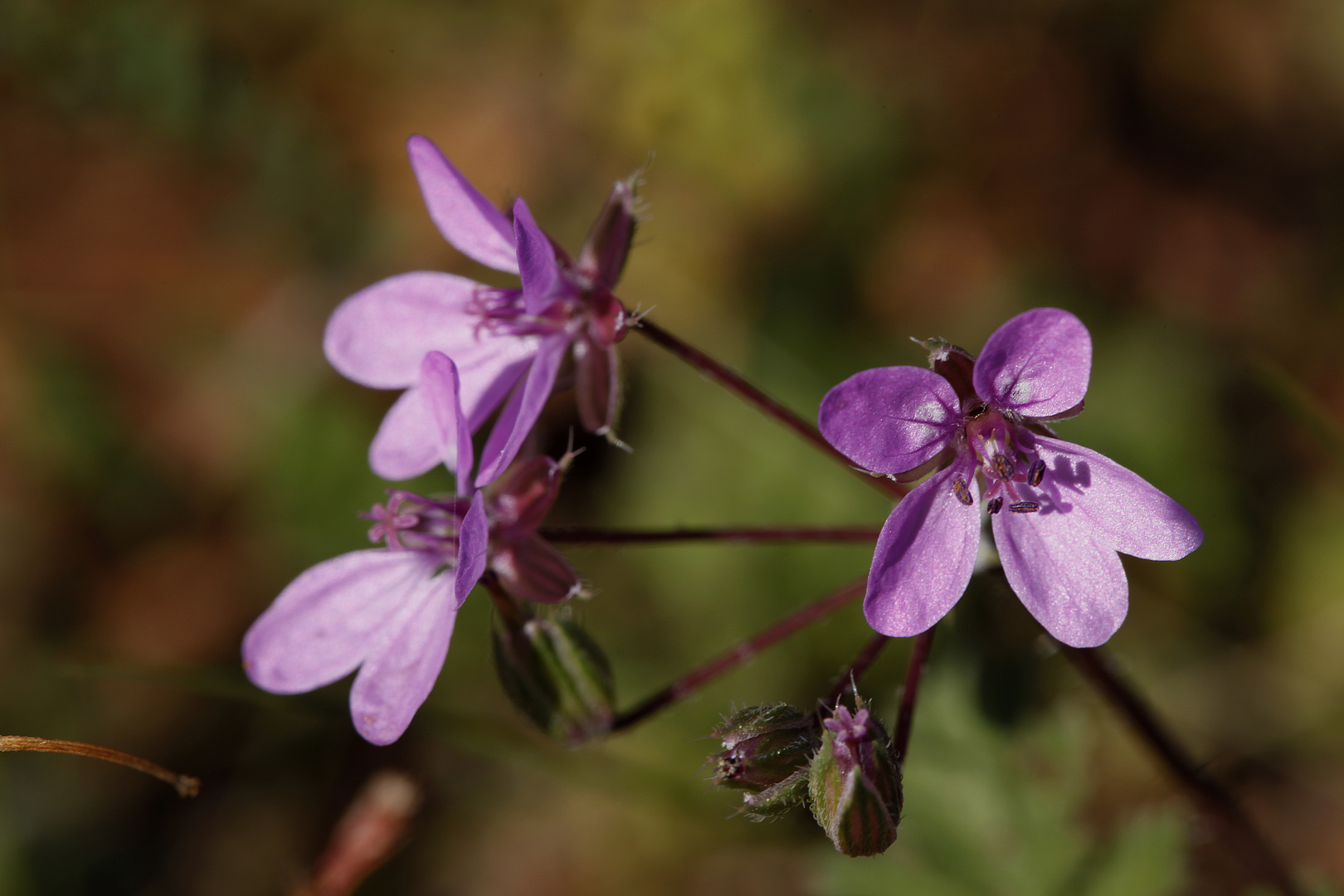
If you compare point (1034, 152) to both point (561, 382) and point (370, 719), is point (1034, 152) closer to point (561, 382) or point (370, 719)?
point (561, 382)

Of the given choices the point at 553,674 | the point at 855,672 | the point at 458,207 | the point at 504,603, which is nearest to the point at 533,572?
the point at 504,603

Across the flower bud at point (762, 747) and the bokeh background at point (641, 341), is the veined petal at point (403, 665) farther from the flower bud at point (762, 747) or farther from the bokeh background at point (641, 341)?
the bokeh background at point (641, 341)

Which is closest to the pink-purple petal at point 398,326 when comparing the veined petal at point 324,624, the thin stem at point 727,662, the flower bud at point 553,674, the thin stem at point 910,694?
the veined petal at point 324,624

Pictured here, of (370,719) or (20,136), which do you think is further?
(20,136)

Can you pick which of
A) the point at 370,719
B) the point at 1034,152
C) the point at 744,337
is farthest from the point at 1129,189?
the point at 370,719

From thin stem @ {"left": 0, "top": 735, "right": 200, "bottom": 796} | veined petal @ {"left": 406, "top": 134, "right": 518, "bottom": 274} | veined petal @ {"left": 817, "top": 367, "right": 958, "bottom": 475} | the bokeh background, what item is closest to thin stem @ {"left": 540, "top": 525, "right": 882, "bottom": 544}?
veined petal @ {"left": 817, "top": 367, "right": 958, "bottom": 475}

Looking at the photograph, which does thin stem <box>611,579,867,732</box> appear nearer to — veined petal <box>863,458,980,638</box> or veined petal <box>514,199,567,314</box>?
veined petal <box>863,458,980,638</box>

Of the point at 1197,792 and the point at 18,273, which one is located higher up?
the point at 18,273

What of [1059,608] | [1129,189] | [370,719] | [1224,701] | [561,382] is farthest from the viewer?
[1129,189]
